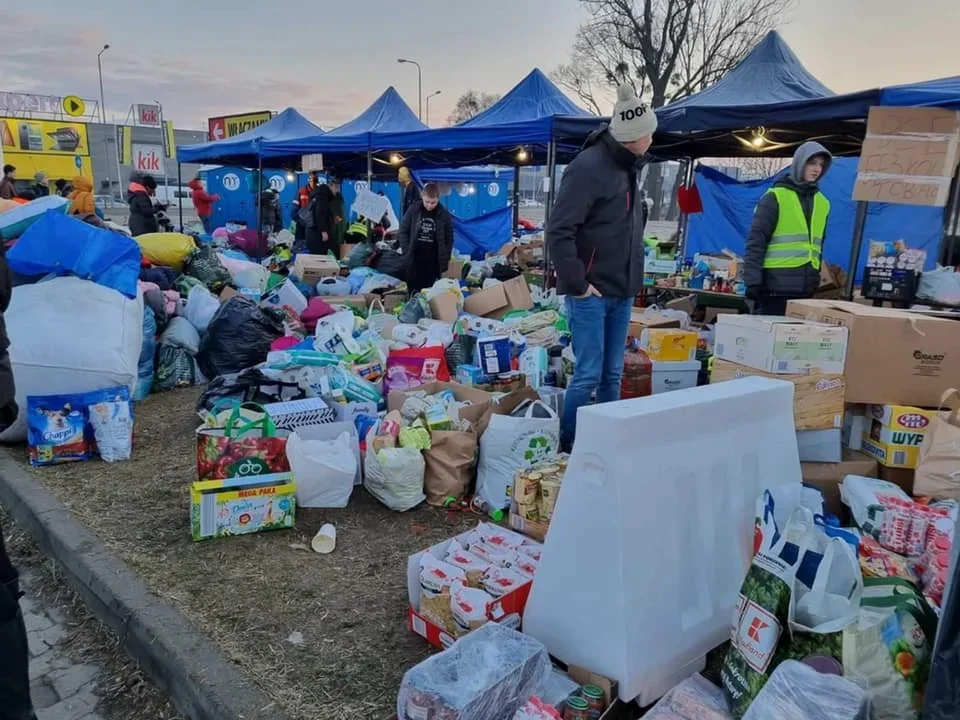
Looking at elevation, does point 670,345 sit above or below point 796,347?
below

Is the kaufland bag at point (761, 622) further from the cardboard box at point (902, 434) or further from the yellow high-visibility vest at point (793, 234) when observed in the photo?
the yellow high-visibility vest at point (793, 234)

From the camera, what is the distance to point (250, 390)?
4.51 metres

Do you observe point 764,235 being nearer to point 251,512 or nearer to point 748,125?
point 748,125

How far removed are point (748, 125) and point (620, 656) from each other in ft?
18.2

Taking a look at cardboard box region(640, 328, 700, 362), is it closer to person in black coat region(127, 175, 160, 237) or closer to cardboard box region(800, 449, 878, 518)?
cardboard box region(800, 449, 878, 518)

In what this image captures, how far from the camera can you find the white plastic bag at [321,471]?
11.1 ft

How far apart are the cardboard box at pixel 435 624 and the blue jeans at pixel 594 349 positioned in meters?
1.43

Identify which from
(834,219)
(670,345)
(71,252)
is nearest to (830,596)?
(670,345)

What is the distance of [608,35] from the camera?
3038cm

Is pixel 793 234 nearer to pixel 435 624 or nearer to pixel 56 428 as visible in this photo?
pixel 435 624

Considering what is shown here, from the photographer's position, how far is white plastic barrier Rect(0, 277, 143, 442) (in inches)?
161

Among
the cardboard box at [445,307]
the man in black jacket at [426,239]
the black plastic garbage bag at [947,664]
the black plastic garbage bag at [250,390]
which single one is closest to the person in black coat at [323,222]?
the man in black jacket at [426,239]

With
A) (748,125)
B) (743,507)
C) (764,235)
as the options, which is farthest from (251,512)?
(748,125)

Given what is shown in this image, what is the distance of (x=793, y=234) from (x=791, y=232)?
0.02m
